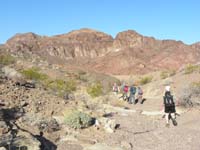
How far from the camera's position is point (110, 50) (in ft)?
317

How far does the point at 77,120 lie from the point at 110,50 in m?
83.1

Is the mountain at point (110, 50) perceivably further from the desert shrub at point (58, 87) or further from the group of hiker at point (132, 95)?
the desert shrub at point (58, 87)

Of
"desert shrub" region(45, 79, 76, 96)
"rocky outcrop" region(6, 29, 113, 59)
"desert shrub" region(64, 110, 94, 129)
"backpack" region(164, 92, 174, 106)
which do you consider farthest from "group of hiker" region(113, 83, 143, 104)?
"rocky outcrop" region(6, 29, 113, 59)

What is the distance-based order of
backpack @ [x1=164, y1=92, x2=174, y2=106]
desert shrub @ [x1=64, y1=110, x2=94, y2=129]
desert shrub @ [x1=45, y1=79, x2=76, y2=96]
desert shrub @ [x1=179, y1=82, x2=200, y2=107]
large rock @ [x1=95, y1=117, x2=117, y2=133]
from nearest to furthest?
desert shrub @ [x1=64, y1=110, x2=94, y2=129]
large rock @ [x1=95, y1=117, x2=117, y2=133]
backpack @ [x1=164, y1=92, x2=174, y2=106]
desert shrub @ [x1=179, y1=82, x2=200, y2=107]
desert shrub @ [x1=45, y1=79, x2=76, y2=96]

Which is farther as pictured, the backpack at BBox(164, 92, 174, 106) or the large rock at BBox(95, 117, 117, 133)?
the backpack at BBox(164, 92, 174, 106)

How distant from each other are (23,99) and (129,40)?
81.3m

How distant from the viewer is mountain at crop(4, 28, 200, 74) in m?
80.7

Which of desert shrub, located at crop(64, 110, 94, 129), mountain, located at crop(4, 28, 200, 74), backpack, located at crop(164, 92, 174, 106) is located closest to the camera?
desert shrub, located at crop(64, 110, 94, 129)

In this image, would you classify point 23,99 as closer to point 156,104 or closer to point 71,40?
Result: point 156,104

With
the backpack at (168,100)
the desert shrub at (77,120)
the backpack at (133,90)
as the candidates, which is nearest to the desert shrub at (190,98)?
the backpack at (133,90)

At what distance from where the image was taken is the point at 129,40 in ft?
315

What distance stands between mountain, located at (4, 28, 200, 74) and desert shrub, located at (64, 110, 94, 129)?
63039 mm

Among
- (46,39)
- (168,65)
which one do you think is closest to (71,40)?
(46,39)

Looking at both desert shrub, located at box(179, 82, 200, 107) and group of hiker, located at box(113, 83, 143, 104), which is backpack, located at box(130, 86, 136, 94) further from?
desert shrub, located at box(179, 82, 200, 107)
